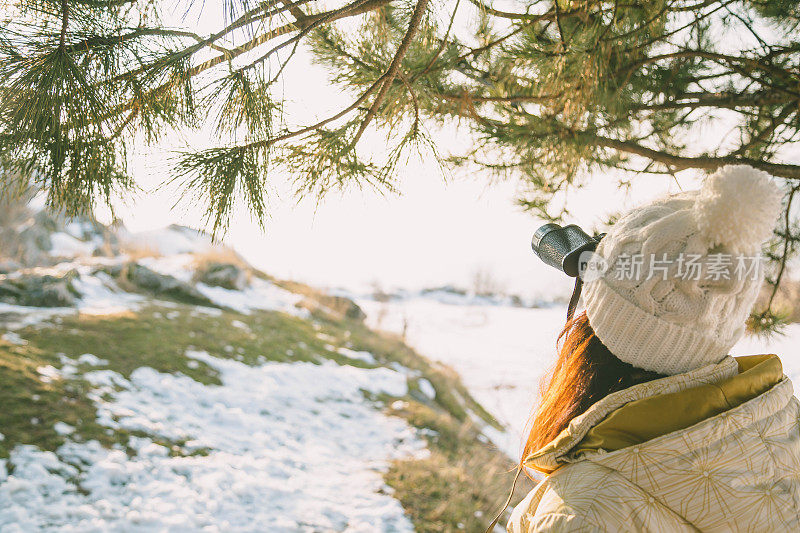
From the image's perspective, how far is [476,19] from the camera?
2.02 m

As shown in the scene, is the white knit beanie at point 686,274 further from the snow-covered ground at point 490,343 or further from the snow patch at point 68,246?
the snow patch at point 68,246

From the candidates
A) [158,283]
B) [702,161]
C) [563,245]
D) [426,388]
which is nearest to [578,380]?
[563,245]

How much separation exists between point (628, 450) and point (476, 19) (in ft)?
5.93

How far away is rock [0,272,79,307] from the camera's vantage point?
4508mm

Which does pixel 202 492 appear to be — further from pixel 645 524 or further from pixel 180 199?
pixel 645 524

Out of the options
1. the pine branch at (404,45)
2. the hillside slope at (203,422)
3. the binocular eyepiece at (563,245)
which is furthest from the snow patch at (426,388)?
the binocular eyepiece at (563,245)

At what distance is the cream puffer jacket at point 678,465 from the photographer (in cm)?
77

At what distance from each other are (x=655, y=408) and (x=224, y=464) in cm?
304

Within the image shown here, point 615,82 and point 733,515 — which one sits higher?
point 615,82

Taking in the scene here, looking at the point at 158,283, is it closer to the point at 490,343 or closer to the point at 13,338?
the point at 13,338

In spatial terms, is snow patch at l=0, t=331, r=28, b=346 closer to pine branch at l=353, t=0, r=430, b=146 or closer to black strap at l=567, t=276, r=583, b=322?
pine branch at l=353, t=0, r=430, b=146

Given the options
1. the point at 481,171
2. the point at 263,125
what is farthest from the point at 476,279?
the point at 263,125

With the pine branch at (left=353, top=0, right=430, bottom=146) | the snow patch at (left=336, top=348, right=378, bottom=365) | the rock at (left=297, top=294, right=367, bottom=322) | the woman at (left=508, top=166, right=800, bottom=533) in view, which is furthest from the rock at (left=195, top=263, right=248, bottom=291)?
the woman at (left=508, top=166, right=800, bottom=533)

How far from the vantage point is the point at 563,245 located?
43.3 inches
